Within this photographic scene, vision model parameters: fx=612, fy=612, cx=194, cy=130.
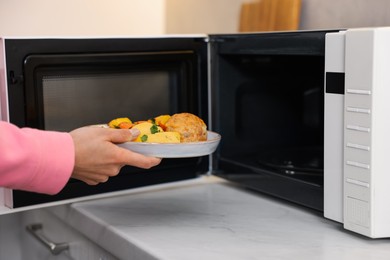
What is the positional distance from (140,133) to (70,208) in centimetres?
29

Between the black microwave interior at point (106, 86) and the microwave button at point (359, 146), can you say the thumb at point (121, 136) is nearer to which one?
the black microwave interior at point (106, 86)

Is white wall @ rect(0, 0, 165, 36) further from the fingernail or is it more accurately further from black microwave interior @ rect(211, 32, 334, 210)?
the fingernail

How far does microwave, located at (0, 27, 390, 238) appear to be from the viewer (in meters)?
0.87

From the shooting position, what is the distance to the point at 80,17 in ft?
4.61

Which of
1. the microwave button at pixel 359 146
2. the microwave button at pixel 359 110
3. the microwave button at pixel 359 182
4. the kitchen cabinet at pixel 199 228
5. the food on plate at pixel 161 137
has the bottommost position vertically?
the kitchen cabinet at pixel 199 228

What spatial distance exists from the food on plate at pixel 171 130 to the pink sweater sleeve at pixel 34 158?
0.40ft

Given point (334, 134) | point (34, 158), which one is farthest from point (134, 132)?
point (334, 134)

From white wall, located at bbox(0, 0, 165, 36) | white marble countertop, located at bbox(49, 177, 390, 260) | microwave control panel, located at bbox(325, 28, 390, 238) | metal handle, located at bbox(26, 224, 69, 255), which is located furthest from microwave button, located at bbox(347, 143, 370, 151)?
white wall, located at bbox(0, 0, 165, 36)

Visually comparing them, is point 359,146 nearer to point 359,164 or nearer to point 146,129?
point 359,164

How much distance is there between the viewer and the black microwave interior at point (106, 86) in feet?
3.41

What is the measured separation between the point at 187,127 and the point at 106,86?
27cm

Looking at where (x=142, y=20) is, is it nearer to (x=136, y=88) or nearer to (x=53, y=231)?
(x=136, y=88)

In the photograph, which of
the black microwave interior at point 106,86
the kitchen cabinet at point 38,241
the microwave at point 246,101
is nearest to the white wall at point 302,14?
the microwave at point 246,101

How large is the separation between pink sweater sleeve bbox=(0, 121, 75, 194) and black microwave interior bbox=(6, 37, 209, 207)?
7.6 inches
